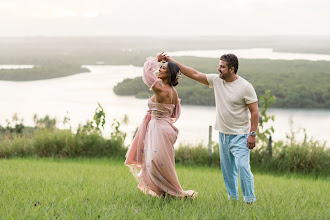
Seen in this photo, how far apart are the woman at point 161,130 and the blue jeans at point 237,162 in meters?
0.62

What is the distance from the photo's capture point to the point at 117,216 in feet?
17.1

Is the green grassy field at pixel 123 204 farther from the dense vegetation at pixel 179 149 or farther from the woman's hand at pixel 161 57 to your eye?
the dense vegetation at pixel 179 149

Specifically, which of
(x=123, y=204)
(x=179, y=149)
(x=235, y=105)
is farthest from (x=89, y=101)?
(x=235, y=105)

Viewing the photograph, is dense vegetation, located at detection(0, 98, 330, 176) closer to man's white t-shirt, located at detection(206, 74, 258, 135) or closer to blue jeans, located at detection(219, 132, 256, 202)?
blue jeans, located at detection(219, 132, 256, 202)

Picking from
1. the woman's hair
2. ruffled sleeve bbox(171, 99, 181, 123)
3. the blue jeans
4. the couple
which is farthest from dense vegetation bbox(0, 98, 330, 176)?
the woman's hair

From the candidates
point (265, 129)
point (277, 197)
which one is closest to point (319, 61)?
point (265, 129)

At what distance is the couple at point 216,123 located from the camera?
6.02 metres

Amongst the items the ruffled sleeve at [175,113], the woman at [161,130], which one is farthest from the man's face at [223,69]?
the ruffled sleeve at [175,113]

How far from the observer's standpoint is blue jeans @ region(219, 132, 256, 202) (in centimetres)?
601

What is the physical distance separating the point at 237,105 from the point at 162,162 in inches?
50.1

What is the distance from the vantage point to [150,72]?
242 inches

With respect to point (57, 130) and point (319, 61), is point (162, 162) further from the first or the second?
point (319, 61)

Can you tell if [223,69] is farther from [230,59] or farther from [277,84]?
[277,84]

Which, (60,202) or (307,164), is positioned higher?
(60,202)
